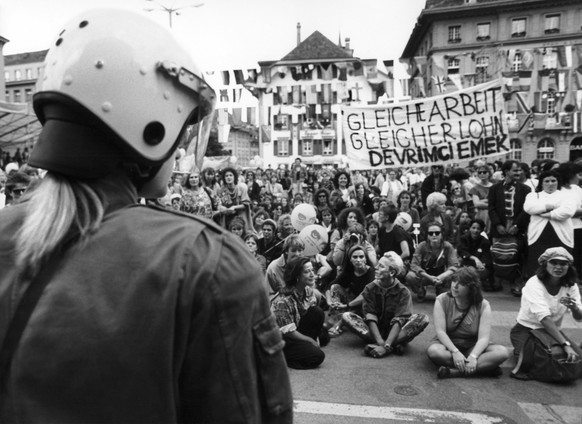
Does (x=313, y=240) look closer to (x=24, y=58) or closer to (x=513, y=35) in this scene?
(x=513, y=35)

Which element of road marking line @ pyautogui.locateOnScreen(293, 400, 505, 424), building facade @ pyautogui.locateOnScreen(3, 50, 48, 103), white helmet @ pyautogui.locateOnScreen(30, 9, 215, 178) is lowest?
road marking line @ pyautogui.locateOnScreen(293, 400, 505, 424)

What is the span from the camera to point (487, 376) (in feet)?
15.4

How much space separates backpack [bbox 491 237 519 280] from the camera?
7.61m

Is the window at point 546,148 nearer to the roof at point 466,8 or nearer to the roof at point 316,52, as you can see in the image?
the roof at point 466,8

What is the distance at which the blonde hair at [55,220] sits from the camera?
2.99 feet

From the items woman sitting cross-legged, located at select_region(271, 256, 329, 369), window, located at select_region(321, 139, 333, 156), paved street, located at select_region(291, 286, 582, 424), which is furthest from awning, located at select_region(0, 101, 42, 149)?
window, located at select_region(321, 139, 333, 156)

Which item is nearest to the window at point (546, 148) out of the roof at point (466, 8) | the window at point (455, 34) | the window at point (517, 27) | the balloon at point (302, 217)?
the window at point (517, 27)

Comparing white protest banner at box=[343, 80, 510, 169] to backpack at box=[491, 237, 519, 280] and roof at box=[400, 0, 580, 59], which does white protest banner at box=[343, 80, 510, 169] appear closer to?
backpack at box=[491, 237, 519, 280]

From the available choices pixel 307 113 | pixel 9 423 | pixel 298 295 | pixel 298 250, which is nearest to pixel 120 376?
pixel 9 423

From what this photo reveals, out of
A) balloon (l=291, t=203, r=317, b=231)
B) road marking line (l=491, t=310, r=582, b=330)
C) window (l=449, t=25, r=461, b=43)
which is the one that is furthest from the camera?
window (l=449, t=25, r=461, b=43)

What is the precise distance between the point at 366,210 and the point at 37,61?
78.4 m

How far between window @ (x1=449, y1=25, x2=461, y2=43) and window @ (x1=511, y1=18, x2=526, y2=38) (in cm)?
432

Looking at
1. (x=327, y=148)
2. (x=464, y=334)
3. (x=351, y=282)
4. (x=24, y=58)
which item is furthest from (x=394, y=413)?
(x=24, y=58)

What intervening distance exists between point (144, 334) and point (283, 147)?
182ft
